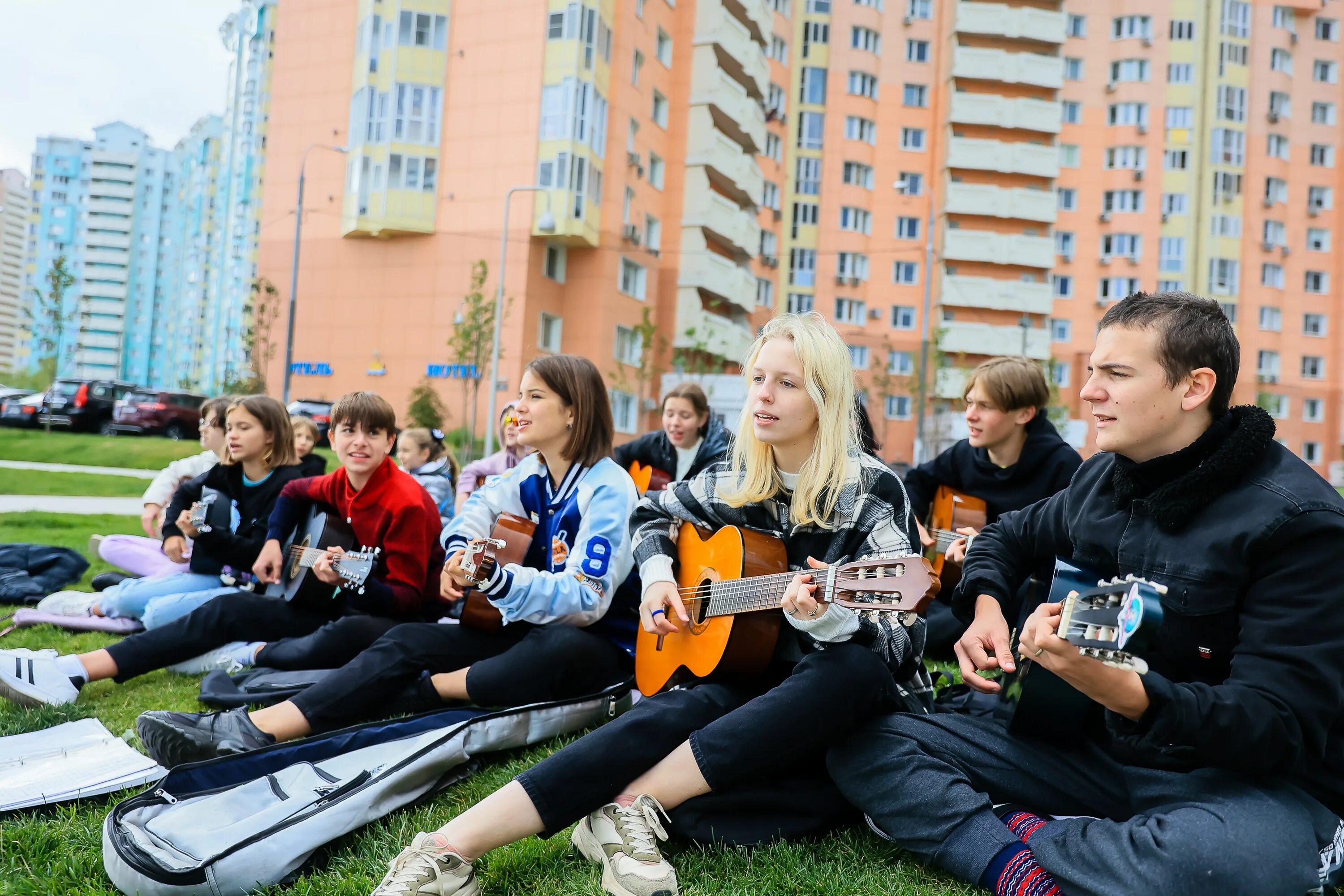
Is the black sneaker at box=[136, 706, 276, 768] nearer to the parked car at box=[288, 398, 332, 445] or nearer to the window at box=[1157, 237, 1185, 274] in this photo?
the parked car at box=[288, 398, 332, 445]

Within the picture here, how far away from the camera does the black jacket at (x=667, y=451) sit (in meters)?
6.49

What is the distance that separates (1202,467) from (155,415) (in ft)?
88.5

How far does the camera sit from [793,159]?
4409 centimetres

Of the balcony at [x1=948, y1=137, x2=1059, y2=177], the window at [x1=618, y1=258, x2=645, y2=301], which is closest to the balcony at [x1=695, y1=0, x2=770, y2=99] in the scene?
the window at [x1=618, y1=258, x2=645, y2=301]

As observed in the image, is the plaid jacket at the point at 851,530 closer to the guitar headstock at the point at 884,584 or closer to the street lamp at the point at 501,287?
the guitar headstock at the point at 884,584

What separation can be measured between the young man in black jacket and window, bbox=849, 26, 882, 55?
4509cm

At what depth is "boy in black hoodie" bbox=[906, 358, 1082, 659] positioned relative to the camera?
4.58 metres

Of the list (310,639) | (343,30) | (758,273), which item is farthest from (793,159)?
(310,639)

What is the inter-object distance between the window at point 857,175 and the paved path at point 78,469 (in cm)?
3242

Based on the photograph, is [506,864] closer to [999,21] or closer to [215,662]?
[215,662]

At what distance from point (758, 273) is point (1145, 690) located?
4163 cm

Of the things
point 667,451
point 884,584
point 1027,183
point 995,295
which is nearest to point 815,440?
point 884,584

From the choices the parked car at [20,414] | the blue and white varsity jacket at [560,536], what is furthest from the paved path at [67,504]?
the parked car at [20,414]

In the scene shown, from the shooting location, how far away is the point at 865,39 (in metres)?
43.5
